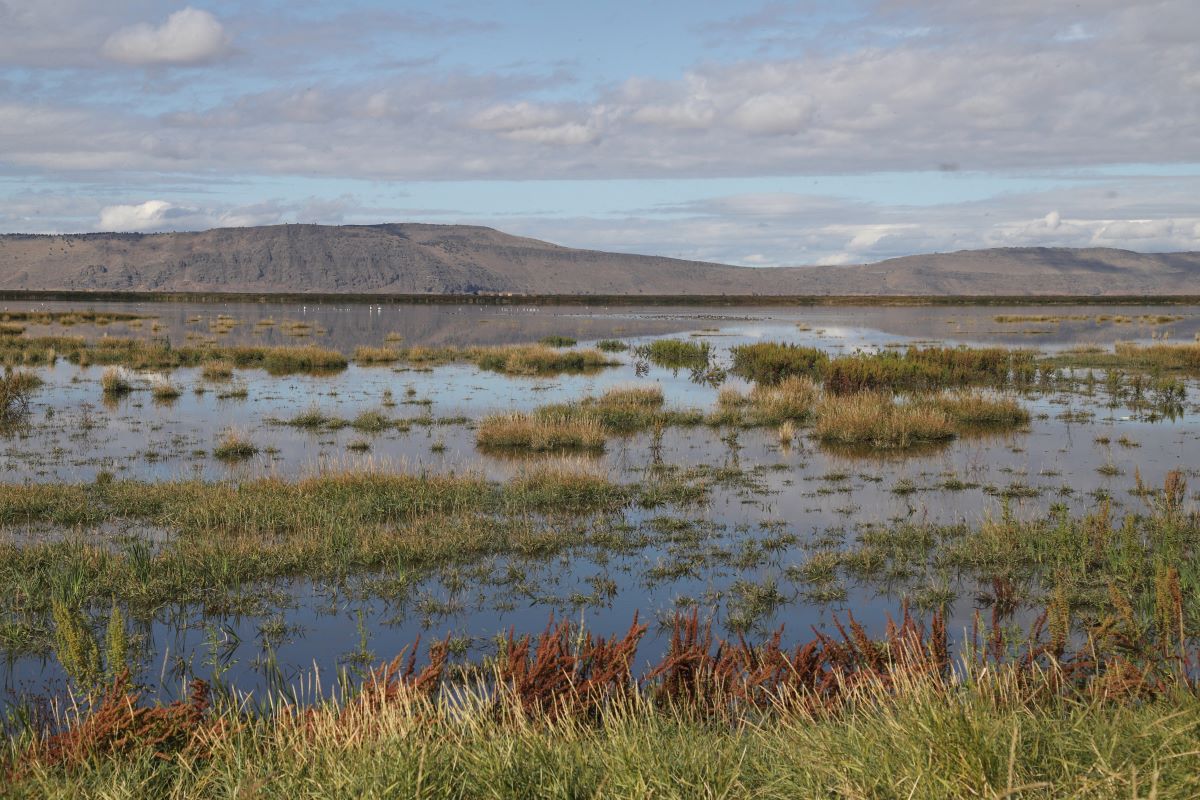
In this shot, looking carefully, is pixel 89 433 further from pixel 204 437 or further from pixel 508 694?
pixel 508 694

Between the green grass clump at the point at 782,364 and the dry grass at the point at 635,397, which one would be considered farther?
the green grass clump at the point at 782,364

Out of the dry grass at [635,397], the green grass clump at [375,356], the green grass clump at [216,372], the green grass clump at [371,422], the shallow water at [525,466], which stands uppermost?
the green grass clump at [375,356]

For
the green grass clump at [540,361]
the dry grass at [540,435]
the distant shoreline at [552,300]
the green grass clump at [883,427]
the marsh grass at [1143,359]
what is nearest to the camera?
the dry grass at [540,435]

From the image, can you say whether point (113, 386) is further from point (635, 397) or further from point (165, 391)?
point (635, 397)

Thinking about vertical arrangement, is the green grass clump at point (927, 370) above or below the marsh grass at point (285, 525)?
above

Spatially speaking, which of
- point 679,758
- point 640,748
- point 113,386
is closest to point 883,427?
point 640,748

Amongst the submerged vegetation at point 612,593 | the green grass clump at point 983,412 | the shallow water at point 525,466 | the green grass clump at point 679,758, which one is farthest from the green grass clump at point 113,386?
the green grass clump at point 679,758

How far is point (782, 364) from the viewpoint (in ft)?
112

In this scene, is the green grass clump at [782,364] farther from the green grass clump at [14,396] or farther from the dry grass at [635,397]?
the green grass clump at [14,396]

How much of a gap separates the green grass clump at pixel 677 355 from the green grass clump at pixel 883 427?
1740cm

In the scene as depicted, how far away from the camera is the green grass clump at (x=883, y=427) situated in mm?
20750

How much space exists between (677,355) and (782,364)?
8829 millimetres

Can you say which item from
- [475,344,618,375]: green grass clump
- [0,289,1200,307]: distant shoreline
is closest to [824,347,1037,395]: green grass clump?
[475,344,618,375]: green grass clump

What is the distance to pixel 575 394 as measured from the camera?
30.0m
